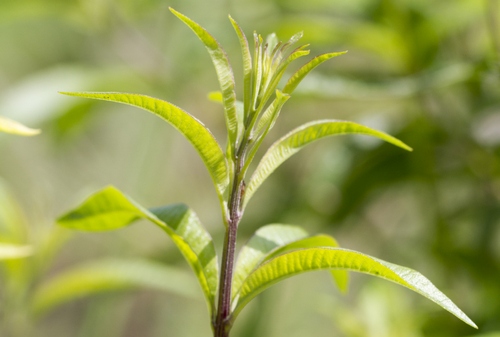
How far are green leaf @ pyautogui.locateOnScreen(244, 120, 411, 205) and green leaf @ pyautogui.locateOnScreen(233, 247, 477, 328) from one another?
39 mm

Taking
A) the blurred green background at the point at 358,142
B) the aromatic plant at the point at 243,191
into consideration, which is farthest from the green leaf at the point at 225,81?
the blurred green background at the point at 358,142

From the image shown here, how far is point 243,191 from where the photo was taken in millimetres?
333

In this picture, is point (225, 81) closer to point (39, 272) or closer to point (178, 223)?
point (178, 223)

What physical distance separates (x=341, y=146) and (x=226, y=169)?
594 mm

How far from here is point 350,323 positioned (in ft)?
2.32

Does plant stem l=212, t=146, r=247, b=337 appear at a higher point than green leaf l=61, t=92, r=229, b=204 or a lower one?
lower

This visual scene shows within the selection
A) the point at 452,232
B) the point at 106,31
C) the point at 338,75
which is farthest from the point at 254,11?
the point at 452,232

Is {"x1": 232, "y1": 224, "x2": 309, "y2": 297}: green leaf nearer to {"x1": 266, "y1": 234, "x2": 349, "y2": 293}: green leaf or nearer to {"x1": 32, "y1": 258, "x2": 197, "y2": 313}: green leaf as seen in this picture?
{"x1": 266, "y1": 234, "x2": 349, "y2": 293}: green leaf

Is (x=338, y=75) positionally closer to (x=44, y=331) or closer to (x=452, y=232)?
(x=452, y=232)

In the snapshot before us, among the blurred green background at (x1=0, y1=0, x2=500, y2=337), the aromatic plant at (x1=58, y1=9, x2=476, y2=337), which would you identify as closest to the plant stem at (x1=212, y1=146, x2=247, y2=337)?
the aromatic plant at (x1=58, y1=9, x2=476, y2=337)

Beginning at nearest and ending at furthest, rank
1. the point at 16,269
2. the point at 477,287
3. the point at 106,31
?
1. the point at 16,269
2. the point at 477,287
3. the point at 106,31

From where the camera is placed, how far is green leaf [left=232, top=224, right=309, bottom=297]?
1.18 feet

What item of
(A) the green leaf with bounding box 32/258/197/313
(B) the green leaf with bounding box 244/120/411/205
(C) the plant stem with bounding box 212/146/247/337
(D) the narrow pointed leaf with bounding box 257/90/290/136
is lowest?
(A) the green leaf with bounding box 32/258/197/313

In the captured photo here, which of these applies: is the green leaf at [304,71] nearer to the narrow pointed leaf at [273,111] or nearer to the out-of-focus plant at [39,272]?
the narrow pointed leaf at [273,111]
